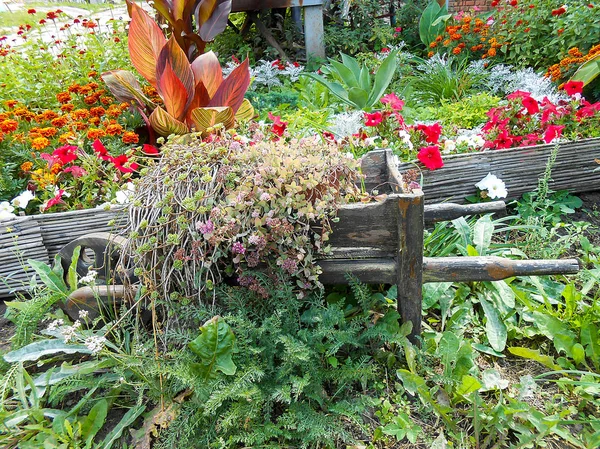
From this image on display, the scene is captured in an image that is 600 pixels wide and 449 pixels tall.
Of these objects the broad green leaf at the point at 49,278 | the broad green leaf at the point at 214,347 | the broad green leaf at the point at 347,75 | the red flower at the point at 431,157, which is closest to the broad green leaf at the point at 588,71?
the broad green leaf at the point at 347,75

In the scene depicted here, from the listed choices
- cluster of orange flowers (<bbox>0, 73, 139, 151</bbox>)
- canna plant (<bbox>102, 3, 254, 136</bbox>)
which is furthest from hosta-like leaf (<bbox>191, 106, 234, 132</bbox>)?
cluster of orange flowers (<bbox>0, 73, 139, 151</bbox>)

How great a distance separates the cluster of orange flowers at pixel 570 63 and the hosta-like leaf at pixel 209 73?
2.72 meters

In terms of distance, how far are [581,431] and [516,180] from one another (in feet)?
5.03

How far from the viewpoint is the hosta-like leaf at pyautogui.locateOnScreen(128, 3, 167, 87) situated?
2.83 metres

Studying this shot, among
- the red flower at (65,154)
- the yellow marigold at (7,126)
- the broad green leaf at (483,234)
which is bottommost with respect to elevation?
the broad green leaf at (483,234)

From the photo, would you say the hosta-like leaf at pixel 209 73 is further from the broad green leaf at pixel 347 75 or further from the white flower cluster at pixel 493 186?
the white flower cluster at pixel 493 186

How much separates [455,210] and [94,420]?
62.5 inches

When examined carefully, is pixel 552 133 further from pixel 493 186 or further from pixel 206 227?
pixel 206 227

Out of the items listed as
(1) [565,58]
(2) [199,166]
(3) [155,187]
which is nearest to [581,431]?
(2) [199,166]

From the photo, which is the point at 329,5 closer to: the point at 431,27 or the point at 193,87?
the point at 431,27

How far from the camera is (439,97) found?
4285 mm

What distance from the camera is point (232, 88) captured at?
9.28 feet

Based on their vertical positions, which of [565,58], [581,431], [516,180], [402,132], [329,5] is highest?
[329,5]

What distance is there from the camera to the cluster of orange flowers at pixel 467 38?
480 cm
